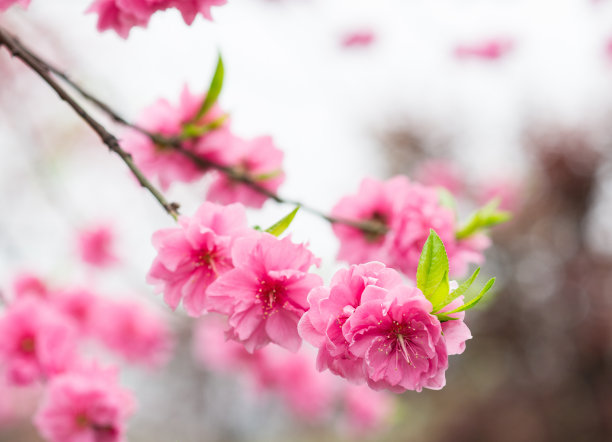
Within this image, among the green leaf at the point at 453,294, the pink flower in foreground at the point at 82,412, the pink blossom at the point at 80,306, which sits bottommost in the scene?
the pink flower in foreground at the point at 82,412

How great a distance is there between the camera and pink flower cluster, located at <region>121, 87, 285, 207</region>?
0.96 m

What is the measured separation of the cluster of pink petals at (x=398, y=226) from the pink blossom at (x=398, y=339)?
1.09 feet

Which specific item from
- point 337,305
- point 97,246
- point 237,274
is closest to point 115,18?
point 237,274

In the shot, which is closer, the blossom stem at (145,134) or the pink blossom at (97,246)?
the blossom stem at (145,134)

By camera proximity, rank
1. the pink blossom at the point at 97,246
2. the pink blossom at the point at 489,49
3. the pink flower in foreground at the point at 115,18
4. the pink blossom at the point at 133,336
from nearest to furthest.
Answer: the pink flower in foreground at the point at 115,18, the pink blossom at the point at 133,336, the pink blossom at the point at 97,246, the pink blossom at the point at 489,49

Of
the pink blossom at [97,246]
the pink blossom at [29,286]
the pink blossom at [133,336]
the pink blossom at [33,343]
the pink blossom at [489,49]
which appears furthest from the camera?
the pink blossom at [489,49]

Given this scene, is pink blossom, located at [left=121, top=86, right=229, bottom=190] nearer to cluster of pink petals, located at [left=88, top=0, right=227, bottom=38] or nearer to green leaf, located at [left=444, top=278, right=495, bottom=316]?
cluster of pink petals, located at [left=88, top=0, right=227, bottom=38]

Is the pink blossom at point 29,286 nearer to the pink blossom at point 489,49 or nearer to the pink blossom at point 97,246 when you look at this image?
the pink blossom at point 97,246

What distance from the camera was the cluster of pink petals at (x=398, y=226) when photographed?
0.90 metres

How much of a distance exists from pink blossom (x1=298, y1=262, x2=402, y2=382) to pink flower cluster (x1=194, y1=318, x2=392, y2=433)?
190 centimetres

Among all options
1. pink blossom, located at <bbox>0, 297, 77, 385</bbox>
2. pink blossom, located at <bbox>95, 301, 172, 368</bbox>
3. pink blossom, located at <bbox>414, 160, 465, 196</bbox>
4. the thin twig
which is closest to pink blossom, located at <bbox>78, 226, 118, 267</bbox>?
pink blossom, located at <bbox>95, 301, 172, 368</bbox>

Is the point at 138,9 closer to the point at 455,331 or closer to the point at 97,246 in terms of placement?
the point at 455,331

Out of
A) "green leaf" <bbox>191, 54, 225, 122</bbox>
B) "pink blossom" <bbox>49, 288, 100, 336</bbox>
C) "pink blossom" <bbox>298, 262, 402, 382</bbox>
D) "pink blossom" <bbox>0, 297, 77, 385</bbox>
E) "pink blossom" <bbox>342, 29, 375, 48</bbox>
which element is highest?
"pink blossom" <bbox>342, 29, 375, 48</bbox>

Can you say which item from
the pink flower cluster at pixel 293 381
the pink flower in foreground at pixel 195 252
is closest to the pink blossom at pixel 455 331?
the pink flower in foreground at pixel 195 252
